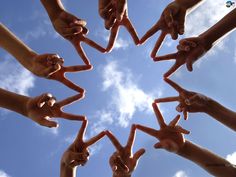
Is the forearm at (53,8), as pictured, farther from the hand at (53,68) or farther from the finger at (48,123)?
the finger at (48,123)

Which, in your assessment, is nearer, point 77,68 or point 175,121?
point 77,68

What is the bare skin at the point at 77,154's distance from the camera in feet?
30.9

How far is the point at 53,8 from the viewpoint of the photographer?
973 centimetres

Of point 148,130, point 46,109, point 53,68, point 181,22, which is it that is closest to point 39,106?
point 46,109

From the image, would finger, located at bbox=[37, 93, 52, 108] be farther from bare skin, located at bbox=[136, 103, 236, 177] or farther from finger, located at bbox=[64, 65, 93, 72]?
bare skin, located at bbox=[136, 103, 236, 177]

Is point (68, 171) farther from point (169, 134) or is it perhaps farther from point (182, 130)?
point (182, 130)

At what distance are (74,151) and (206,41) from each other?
3.91m

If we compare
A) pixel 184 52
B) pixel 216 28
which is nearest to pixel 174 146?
pixel 184 52

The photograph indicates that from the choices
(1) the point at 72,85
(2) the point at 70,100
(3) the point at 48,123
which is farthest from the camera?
(1) the point at 72,85

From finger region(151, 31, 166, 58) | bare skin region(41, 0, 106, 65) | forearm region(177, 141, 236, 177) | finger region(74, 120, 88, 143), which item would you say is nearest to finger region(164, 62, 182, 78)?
finger region(151, 31, 166, 58)

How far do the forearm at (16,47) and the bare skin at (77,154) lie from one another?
1877mm

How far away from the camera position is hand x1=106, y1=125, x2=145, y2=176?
9.55m

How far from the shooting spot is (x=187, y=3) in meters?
9.71

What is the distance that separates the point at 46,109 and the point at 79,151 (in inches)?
48.8
